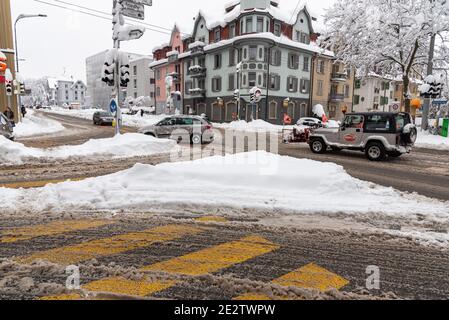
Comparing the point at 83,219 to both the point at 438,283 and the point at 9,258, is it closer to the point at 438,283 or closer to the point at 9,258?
the point at 9,258

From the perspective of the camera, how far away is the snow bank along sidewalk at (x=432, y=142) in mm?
17017

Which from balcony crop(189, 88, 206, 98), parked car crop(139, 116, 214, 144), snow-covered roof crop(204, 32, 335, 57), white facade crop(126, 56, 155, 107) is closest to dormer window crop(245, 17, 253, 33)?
snow-covered roof crop(204, 32, 335, 57)

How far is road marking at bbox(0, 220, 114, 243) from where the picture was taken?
14.0 ft

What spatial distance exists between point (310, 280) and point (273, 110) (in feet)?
116

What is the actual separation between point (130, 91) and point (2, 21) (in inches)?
1946

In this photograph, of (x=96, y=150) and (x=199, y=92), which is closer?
(x=96, y=150)

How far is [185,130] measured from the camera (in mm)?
16297

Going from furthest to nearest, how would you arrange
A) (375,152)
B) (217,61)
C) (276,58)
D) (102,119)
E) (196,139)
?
(217,61)
(276,58)
(102,119)
(196,139)
(375,152)

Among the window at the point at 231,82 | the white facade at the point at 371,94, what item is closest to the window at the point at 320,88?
the white facade at the point at 371,94

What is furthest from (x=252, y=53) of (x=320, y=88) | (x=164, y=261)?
(x=164, y=261)

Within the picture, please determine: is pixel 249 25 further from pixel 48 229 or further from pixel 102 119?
pixel 48 229

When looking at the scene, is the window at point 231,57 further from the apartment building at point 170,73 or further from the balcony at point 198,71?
the apartment building at point 170,73

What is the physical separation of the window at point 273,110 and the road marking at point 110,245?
3355cm

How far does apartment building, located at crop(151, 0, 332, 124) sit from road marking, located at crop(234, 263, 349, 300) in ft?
101
